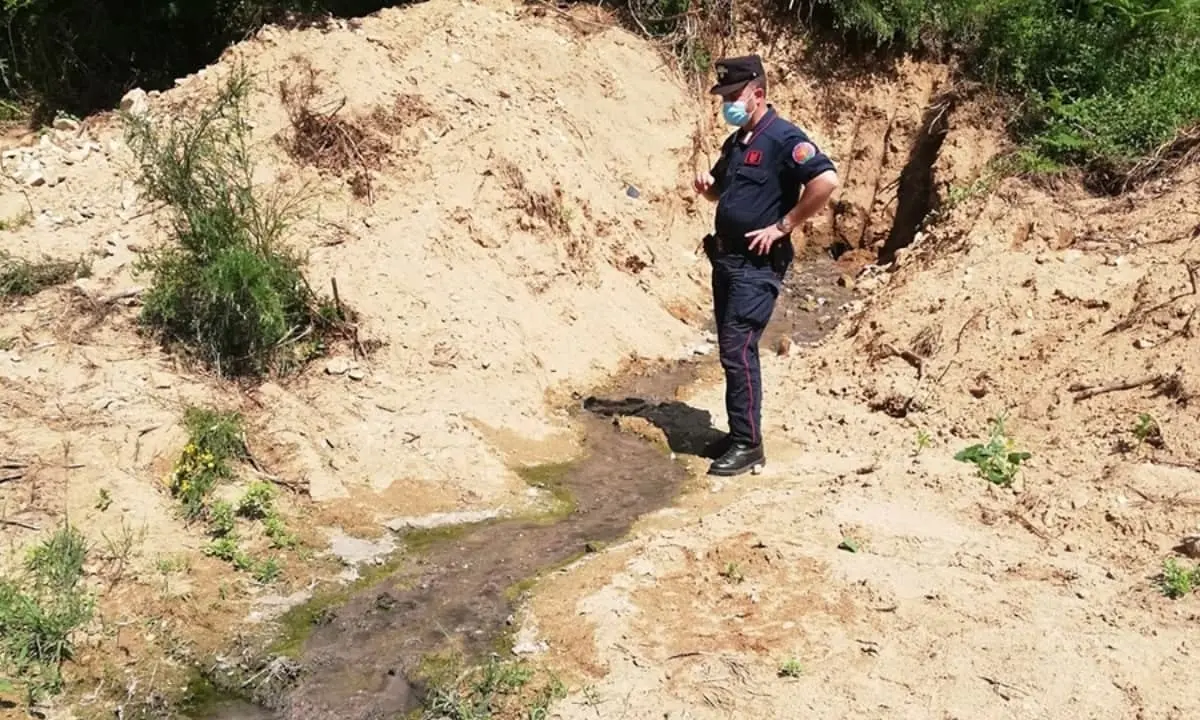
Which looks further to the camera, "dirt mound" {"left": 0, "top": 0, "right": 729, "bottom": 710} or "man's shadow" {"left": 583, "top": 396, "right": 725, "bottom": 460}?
"man's shadow" {"left": 583, "top": 396, "right": 725, "bottom": 460}

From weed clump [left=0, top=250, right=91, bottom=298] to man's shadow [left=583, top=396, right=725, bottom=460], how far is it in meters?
2.92

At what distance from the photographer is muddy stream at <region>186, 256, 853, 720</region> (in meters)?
3.88

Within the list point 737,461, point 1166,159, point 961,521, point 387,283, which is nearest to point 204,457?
point 387,283

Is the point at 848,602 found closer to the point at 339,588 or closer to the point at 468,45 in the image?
the point at 339,588

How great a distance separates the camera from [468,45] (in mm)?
8477

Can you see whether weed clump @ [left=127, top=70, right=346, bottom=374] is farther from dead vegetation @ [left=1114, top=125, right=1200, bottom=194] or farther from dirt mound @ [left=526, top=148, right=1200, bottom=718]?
dead vegetation @ [left=1114, top=125, right=1200, bottom=194]

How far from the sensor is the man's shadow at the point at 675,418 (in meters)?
6.12

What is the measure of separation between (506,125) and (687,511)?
3.63m

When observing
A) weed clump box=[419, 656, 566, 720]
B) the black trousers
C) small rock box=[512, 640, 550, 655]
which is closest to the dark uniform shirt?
the black trousers

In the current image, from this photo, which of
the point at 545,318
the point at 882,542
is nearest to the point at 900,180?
the point at 545,318

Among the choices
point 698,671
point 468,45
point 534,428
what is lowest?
point 534,428

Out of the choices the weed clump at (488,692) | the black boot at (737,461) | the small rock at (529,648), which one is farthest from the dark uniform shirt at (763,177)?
the weed clump at (488,692)

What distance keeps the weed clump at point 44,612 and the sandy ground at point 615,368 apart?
0.10m

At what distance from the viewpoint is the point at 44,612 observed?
156 inches
